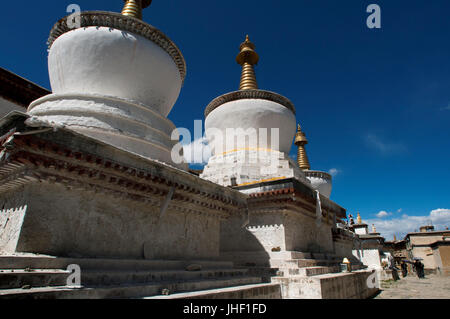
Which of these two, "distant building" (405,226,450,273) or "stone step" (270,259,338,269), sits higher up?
"distant building" (405,226,450,273)

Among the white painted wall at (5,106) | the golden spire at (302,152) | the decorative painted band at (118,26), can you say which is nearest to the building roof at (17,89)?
the white painted wall at (5,106)

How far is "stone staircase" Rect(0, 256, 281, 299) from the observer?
4352 millimetres

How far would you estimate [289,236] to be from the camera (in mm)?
10633

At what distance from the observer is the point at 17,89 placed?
1271 centimetres

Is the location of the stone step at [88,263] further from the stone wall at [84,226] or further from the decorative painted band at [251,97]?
the decorative painted band at [251,97]

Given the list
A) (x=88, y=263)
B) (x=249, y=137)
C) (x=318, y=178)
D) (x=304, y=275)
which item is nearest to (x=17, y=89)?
(x=249, y=137)

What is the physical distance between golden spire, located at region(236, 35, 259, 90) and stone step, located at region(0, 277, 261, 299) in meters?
12.5

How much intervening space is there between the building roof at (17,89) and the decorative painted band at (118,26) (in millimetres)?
3250

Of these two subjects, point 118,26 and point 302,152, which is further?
point 302,152

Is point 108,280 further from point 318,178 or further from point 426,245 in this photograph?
point 426,245

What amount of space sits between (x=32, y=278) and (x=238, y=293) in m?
3.95

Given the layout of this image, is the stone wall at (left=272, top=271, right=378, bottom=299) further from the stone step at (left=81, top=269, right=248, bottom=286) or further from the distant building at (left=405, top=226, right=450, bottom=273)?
the distant building at (left=405, top=226, right=450, bottom=273)

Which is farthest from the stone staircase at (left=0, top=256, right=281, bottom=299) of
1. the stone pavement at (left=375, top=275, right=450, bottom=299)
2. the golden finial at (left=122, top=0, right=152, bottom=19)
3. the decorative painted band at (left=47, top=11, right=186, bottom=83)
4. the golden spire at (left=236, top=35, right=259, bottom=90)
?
the golden spire at (left=236, top=35, right=259, bottom=90)
